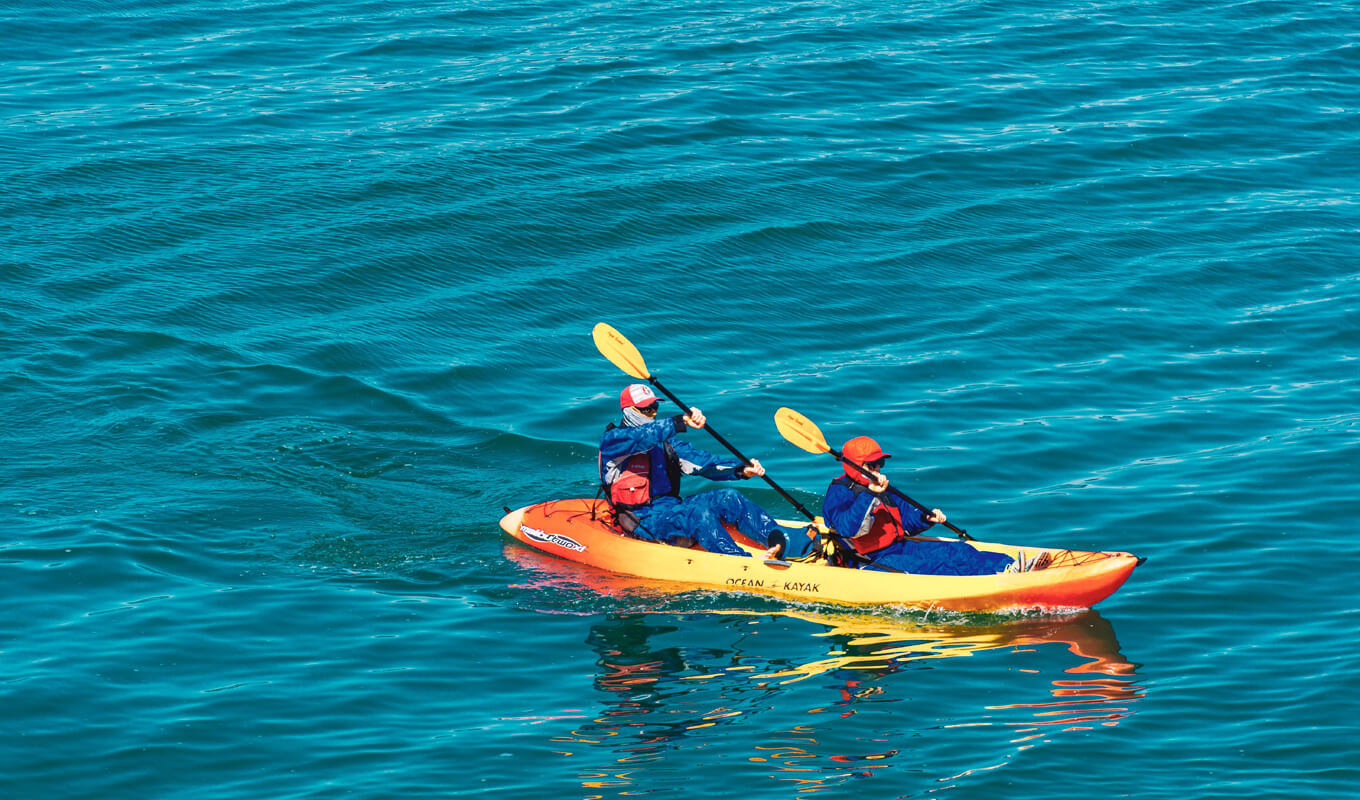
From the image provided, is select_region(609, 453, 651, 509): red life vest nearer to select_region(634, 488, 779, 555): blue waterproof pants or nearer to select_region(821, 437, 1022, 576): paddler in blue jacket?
select_region(634, 488, 779, 555): blue waterproof pants

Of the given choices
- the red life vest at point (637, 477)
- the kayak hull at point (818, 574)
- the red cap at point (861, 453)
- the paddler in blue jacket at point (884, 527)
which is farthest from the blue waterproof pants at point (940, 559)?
the red life vest at point (637, 477)

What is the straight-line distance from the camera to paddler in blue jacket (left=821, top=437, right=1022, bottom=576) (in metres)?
9.75

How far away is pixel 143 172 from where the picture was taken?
18.6m

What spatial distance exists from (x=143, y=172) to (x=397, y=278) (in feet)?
14.8

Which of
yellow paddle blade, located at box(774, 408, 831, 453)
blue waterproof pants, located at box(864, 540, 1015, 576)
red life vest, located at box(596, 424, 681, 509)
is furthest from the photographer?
red life vest, located at box(596, 424, 681, 509)

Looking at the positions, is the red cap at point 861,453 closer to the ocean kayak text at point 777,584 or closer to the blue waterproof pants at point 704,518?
the ocean kayak text at point 777,584

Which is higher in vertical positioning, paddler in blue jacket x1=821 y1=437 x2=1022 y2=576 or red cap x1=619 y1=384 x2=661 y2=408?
red cap x1=619 y1=384 x2=661 y2=408

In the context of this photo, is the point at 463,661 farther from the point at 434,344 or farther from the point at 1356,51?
the point at 1356,51

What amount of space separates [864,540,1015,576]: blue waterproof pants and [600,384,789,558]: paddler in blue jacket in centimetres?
89

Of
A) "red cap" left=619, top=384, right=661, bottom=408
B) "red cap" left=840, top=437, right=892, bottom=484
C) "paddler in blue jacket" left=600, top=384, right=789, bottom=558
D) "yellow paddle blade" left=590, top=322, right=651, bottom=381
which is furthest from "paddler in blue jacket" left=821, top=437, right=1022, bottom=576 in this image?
"yellow paddle blade" left=590, top=322, right=651, bottom=381

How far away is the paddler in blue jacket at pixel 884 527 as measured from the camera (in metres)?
9.75

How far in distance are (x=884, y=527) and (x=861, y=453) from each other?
0.56 meters

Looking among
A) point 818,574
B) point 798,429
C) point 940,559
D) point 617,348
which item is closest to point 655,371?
point 617,348

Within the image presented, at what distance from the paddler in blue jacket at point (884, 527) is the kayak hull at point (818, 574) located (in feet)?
0.64
